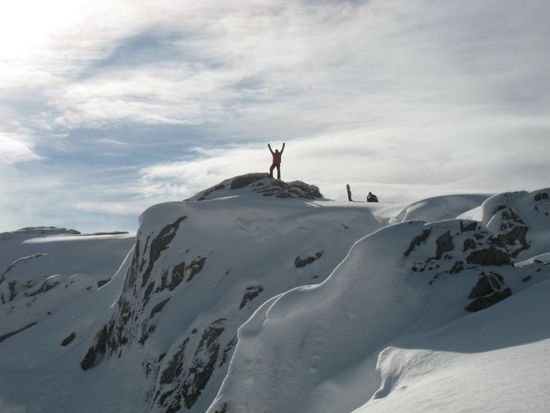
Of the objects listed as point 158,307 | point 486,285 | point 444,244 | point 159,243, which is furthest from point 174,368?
point 486,285

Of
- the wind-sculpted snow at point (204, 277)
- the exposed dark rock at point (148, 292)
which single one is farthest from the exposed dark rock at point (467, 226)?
the exposed dark rock at point (148, 292)

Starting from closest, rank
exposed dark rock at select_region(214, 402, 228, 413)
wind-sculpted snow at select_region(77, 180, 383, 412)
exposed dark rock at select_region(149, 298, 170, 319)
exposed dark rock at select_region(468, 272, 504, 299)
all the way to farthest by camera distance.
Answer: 1. exposed dark rock at select_region(214, 402, 228, 413)
2. exposed dark rock at select_region(468, 272, 504, 299)
3. wind-sculpted snow at select_region(77, 180, 383, 412)
4. exposed dark rock at select_region(149, 298, 170, 319)

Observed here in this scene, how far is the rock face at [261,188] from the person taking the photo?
3039cm

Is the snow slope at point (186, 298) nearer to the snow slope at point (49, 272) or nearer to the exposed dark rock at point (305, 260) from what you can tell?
the exposed dark rock at point (305, 260)

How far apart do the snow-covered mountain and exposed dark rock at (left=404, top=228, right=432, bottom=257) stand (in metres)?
0.03

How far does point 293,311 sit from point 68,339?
17334 mm

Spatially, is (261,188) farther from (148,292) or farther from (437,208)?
(437,208)

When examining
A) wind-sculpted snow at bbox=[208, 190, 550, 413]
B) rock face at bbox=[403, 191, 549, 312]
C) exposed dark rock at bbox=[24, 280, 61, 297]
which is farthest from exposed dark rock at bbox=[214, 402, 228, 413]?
exposed dark rock at bbox=[24, 280, 61, 297]

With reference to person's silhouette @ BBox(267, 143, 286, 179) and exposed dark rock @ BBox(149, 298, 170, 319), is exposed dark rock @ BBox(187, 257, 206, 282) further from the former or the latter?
person's silhouette @ BBox(267, 143, 286, 179)

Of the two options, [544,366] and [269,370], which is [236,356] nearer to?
[269,370]

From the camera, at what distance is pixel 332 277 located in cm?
1384

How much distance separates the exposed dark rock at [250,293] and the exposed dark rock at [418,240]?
25.8ft

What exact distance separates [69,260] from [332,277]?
28101 mm

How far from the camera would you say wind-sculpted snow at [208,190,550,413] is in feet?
38.4
